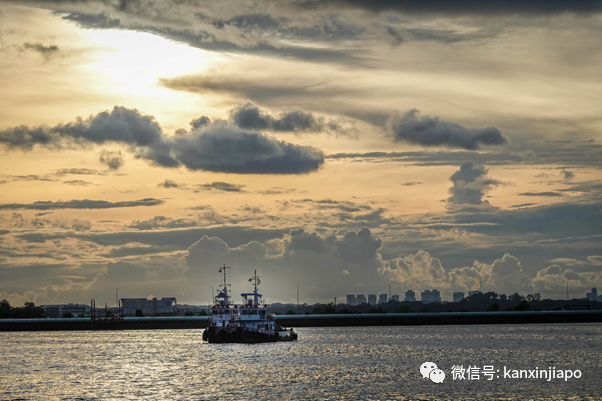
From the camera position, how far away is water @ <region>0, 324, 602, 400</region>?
9156 cm

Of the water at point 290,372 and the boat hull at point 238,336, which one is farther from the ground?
the boat hull at point 238,336

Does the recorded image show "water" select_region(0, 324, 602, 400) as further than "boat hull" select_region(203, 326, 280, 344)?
No

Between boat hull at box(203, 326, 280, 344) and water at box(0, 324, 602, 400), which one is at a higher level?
boat hull at box(203, 326, 280, 344)

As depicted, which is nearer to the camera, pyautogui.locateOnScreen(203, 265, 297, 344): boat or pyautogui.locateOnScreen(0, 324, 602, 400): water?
pyautogui.locateOnScreen(0, 324, 602, 400): water

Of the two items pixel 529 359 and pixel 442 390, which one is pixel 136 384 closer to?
pixel 442 390

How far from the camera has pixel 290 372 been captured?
379ft

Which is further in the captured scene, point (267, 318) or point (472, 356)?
point (267, 318)

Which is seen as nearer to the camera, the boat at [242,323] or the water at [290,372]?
the water at [290,372]

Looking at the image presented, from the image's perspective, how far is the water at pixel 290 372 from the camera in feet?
300

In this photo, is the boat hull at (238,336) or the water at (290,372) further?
the boat hull at (238,336)

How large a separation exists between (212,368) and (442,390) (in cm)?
4616

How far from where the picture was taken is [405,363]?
5094 inches

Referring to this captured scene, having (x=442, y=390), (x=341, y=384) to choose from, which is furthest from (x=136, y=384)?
(x=442, y=390)

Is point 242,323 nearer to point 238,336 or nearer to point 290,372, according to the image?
point 238,336
